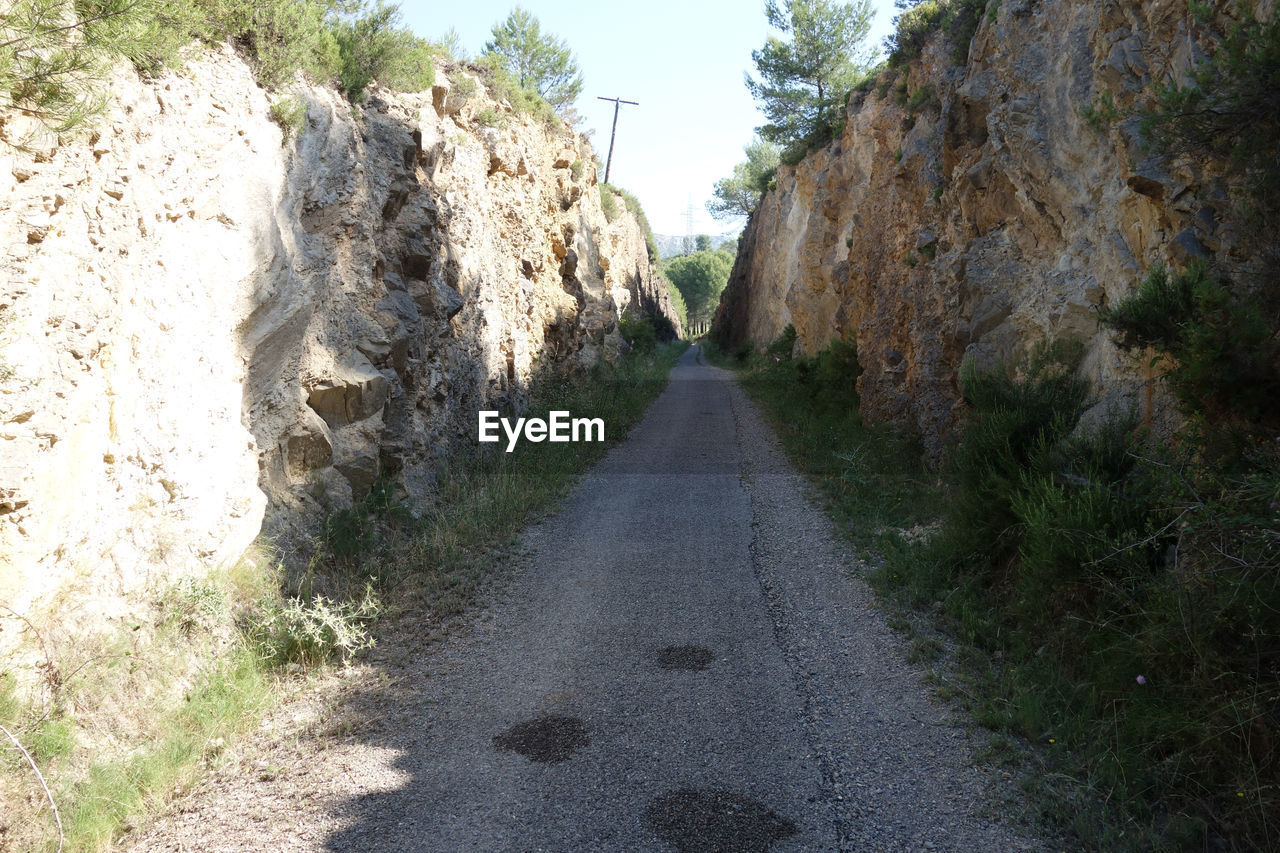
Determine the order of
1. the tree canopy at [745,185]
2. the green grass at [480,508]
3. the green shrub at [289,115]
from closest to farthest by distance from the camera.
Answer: the green grass at [480,508], the green shrub at [289,115], the tree canopy at [745,185]

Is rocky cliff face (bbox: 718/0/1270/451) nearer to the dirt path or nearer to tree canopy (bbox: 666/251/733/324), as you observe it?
the dirt path

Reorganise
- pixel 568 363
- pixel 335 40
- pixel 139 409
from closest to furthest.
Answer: pixel 139 409 < pixel 335 40 < pixel 568 363

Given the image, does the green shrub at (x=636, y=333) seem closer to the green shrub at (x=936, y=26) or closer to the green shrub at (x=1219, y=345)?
the green shrub at (x=936, y=26)

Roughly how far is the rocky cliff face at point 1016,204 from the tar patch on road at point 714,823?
463 centimetres

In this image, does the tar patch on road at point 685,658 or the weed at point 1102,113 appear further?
the weed at point 1102,113

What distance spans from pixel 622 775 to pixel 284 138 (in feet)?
23.4

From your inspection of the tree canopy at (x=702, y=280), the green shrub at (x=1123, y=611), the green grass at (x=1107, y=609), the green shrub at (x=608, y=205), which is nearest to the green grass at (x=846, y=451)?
the green grass at (x=1107, y=609)

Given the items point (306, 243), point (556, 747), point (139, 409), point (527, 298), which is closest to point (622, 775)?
point (556, 747)

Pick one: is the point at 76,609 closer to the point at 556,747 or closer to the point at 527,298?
the point at 556,747

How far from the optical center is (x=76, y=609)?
4672 millimetres

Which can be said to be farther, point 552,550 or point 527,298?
point 527,298

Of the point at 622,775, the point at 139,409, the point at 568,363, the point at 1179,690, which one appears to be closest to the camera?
the point at 1179,690

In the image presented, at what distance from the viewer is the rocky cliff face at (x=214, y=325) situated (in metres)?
4.58

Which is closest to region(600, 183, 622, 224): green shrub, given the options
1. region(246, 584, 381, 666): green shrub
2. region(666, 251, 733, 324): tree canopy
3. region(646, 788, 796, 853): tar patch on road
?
region(246, 584, 381, 666): green shrub
